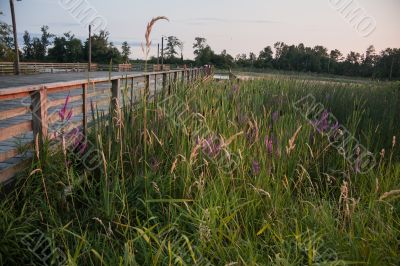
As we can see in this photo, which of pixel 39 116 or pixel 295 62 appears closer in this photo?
pixel 39 116

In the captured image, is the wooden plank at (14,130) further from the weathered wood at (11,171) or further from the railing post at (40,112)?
the weathered wood at (11,171)

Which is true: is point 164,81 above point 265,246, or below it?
above

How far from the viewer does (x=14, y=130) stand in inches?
128

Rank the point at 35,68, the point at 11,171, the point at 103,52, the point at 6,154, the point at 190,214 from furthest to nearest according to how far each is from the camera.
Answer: the point at 103,52 → the point at 35,68 → the point at 6,154 → the point at 11,171 → the point at 190,214

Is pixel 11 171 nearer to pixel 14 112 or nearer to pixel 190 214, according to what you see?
pixel 14 112

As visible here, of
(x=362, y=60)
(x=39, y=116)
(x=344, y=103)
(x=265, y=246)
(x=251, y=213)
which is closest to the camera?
(x=265, y=246)

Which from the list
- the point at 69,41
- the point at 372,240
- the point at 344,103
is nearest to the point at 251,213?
the point at 372,240

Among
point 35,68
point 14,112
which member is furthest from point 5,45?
point 14,112

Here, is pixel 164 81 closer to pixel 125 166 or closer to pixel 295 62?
pixel 125 166

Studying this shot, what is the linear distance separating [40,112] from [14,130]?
0.27m

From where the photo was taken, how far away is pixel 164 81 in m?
8.52

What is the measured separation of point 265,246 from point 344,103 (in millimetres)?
5528

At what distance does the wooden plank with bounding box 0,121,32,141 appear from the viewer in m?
3.10

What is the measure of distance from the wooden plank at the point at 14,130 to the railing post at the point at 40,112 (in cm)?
6
